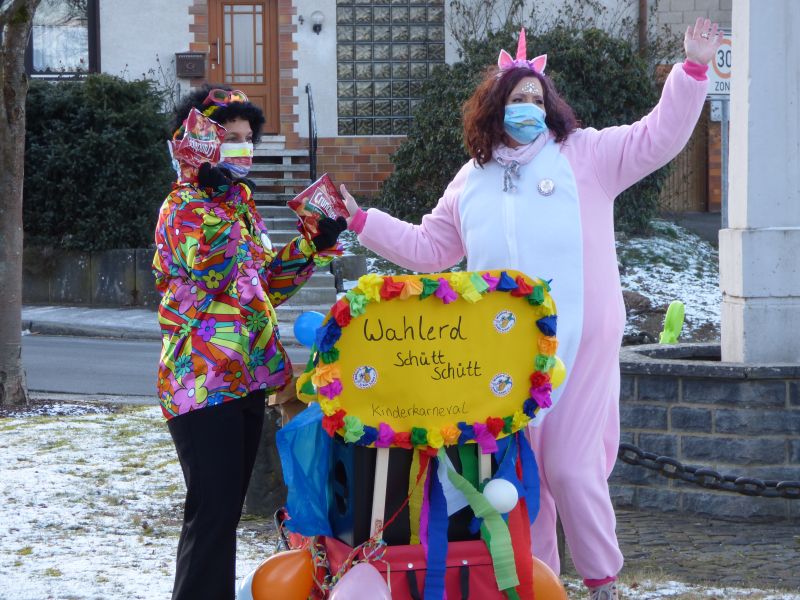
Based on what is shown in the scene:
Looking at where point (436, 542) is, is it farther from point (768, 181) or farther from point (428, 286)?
point (768, 181)

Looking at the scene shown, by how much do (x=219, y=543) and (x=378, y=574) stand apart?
70cm

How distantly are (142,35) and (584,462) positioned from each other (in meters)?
16.2

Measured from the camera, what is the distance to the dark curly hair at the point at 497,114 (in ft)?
13.0

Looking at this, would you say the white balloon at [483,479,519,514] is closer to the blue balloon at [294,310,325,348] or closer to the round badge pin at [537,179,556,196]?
the blue balloon at [294,310,325,348]

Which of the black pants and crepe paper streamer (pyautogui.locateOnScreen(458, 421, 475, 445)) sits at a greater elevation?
crepe paper streamer (pyautogui.locateOnScreen(458, 421, 475, 445))

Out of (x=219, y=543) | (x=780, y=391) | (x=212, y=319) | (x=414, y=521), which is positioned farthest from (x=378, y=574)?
(x=780, y=391)

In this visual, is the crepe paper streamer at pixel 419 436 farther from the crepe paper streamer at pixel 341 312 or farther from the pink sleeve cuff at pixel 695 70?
the pink sleeve cuff at pixel 695 70

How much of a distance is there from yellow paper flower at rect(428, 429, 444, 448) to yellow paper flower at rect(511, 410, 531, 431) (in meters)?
0.21

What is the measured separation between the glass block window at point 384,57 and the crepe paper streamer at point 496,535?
1580 cm

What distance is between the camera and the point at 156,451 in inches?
277

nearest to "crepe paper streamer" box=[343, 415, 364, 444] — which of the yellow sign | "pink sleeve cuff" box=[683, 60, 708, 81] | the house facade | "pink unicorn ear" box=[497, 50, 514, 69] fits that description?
the yellow sign

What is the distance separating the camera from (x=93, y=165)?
50.9 ft

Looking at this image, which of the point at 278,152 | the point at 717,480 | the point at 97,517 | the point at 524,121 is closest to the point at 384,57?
the point at 278,152

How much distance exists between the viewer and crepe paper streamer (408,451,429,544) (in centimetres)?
338
